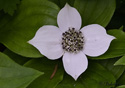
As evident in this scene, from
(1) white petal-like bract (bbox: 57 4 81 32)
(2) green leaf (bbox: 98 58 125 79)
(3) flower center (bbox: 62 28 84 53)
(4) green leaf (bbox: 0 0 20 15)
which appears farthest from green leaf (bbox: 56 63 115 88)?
(4) green leaf (bbox: 0 0 20 15)

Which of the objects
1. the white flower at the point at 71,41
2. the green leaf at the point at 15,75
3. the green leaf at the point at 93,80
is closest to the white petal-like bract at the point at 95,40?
the white flower at the point at 71,41

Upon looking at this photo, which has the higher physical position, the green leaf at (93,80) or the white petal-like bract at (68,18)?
the white petal-like bract at (68,18)

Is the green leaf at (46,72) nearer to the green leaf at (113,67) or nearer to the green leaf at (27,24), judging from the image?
the green leaf at (27,24)

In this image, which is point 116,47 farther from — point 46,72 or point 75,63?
point 46,72

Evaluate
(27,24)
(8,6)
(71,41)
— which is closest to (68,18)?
(71,41)

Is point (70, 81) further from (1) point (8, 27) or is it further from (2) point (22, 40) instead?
(1) point (8, 27)
